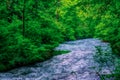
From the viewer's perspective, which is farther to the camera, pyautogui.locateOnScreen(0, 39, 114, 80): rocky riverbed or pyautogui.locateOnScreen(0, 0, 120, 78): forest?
pyautogui.locateOnScreen(0, 0, 120, 78): forest

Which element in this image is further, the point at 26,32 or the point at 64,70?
the point at 26,32

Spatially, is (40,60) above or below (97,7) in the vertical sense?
below

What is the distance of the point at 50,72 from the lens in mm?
17797

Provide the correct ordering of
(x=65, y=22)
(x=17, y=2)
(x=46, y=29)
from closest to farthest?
1. (x=17, y=2)
2. (x=46, y=29)
3. (x=65, y=22)

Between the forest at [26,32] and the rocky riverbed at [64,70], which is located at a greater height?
Answer: the forest at [26,32]

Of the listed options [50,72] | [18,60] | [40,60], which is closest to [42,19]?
[40,60]

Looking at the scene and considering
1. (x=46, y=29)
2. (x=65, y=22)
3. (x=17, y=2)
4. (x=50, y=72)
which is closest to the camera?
(x=50, y=72)

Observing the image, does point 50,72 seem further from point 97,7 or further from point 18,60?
point 97,7

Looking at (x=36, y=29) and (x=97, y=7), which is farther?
(x=36, y=29)

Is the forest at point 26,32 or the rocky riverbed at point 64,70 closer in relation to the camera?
the rocky riverbed at point 64,70

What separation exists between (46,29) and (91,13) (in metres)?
10.8

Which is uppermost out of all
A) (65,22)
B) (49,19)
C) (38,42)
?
(49,19)

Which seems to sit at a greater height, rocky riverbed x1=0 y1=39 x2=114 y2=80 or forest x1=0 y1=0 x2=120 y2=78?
forest x1=0 y1=0 x2=120 y2=78

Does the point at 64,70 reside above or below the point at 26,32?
below
